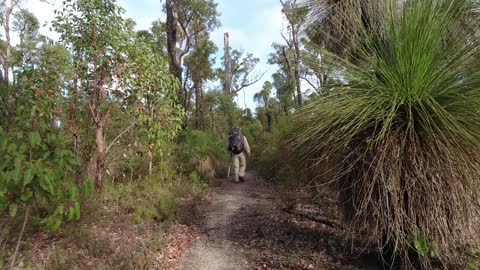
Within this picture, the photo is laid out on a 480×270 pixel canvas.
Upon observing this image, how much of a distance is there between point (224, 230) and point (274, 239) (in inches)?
42.4

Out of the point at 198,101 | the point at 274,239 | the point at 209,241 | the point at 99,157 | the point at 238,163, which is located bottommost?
the point at 209,241

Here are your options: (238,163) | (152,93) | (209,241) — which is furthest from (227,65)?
(209,241)

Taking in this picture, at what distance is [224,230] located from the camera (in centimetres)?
511

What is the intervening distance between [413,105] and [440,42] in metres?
0.59

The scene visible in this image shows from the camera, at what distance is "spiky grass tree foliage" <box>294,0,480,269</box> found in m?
2.46

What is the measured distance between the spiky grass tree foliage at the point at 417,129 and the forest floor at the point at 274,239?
0.82m

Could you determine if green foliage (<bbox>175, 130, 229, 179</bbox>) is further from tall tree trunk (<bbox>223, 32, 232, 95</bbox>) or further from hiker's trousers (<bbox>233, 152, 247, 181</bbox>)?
tall tree trunk (<bbox>223, 32, 232, 95</bbox>)

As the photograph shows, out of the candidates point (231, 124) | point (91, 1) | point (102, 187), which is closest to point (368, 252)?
point (102, 187)

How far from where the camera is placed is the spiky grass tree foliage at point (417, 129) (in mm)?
2455

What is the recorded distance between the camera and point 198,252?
4418mm

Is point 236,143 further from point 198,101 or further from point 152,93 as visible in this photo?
point 198,101

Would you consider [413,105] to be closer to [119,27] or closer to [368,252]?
[368,252]

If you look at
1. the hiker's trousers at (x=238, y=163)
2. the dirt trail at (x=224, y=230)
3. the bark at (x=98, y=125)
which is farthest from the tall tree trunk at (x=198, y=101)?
the bark at (x=98, y=125)

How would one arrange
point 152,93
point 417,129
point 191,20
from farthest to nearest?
point 191,20 → point 152,93 → point 417,129
